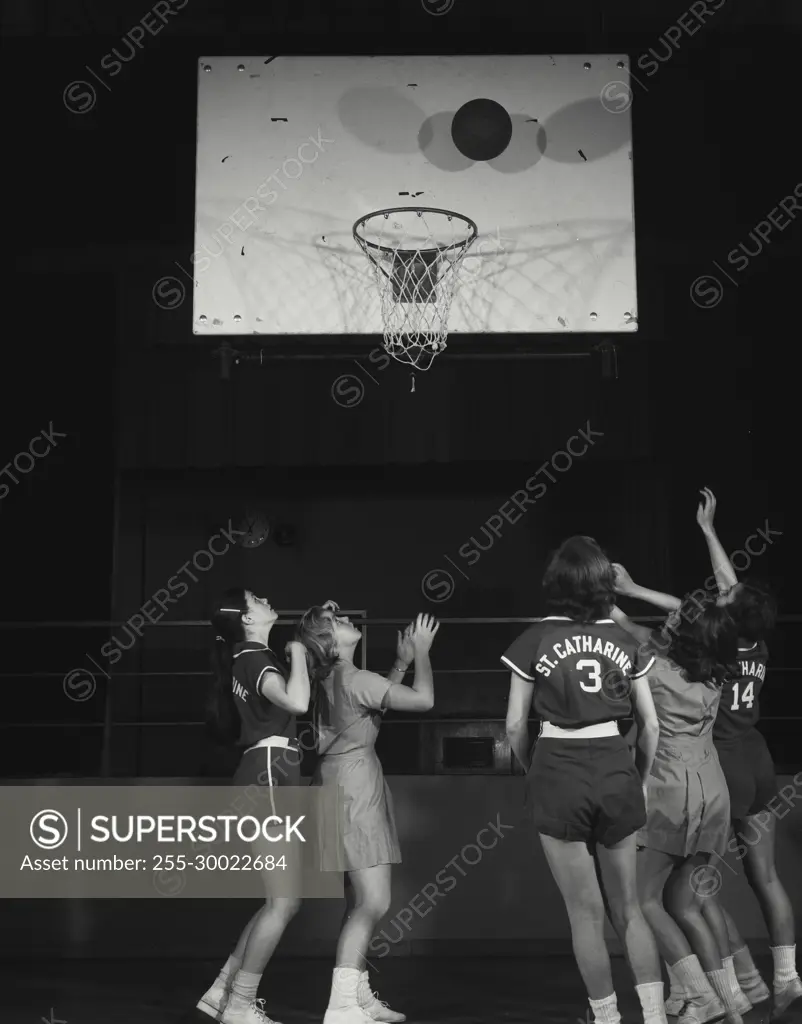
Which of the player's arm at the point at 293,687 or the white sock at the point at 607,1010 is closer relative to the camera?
the white sock at the point at 607,1010

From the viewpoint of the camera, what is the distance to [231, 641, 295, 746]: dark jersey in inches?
171

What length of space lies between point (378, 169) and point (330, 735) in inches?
143

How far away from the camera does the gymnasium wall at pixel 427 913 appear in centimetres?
595

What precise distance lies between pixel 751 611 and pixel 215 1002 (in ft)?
8.36

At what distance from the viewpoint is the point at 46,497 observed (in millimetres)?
9664

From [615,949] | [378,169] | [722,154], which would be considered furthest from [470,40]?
[615,949]

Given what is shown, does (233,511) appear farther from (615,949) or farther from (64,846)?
(615,949)

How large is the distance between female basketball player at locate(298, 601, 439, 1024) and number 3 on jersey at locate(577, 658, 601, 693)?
0.64m

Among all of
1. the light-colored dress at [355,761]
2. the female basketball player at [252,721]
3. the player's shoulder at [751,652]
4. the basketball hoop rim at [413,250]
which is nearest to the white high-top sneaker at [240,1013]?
the female basketball player at [252,721]

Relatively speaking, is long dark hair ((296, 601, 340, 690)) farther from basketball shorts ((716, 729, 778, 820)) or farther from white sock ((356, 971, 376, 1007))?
basketball shorts ((716, 729, 778, 820))

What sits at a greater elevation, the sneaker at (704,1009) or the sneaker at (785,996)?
the sneaker at (704,1009)

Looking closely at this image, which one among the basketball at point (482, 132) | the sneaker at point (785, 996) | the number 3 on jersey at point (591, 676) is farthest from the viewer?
the basketball at point (482, 132)

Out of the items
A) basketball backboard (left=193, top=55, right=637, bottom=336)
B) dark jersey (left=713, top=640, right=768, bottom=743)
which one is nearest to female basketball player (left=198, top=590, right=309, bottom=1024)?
dark jersey (left=713, top=640, right=768, bottom=743)

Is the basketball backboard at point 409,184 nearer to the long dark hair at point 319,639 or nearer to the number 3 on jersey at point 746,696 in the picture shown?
the long dark hair at point 319,639
